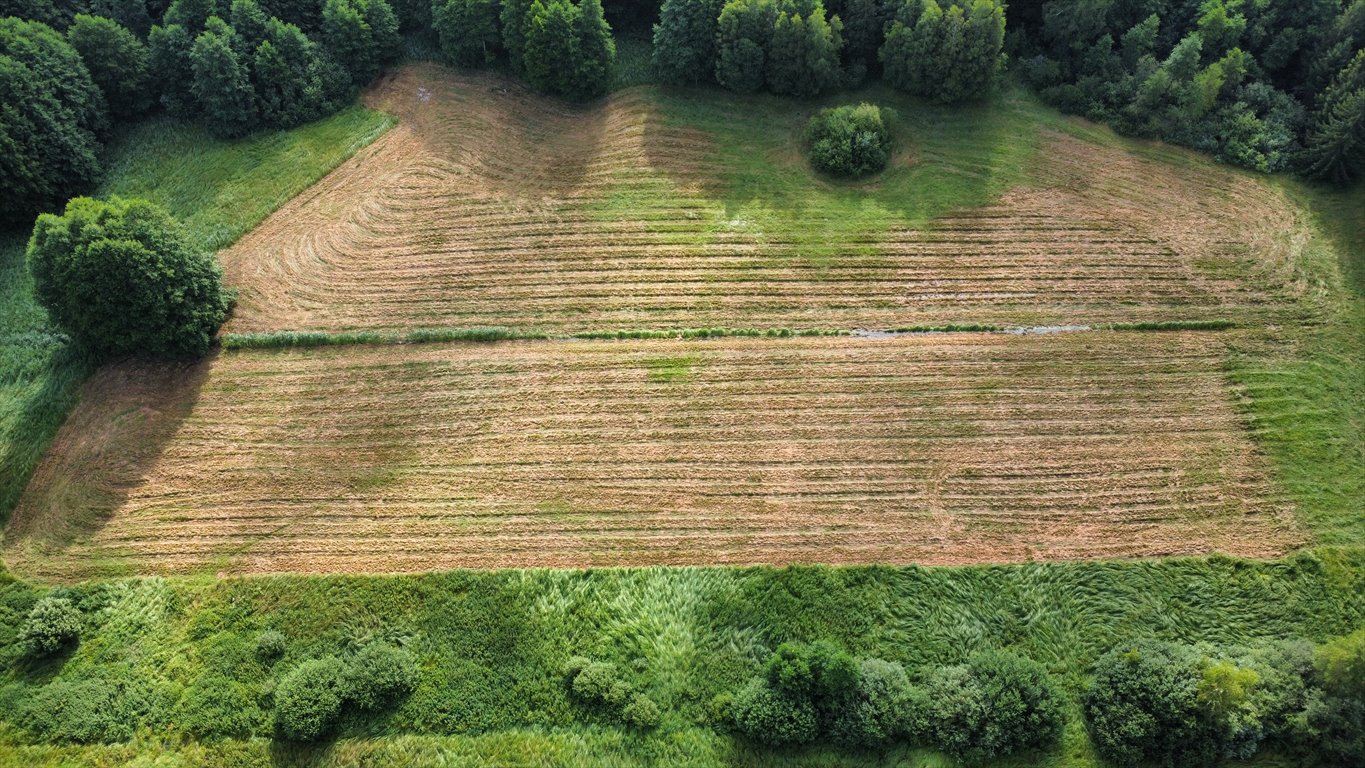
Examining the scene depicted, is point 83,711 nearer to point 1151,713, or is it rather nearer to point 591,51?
point 1151,713

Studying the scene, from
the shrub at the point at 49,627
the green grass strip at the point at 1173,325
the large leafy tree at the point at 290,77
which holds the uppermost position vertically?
the large leafy tree at the point at 290,77

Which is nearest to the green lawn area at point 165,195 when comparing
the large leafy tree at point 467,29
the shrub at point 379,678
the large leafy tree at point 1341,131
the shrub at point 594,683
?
the large leafy tree at point 467,29

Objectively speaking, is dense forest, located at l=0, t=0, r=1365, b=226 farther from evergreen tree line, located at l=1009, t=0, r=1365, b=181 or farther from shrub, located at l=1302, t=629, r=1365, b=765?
shrub, located at l=1302, t=629, r=1365, b=765

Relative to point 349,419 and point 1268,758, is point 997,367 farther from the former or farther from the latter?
point 349,419

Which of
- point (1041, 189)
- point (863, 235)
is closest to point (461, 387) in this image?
point (863, 235)

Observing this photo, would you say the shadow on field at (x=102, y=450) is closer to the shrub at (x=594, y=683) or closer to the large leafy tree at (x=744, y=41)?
the shrub at (x=594, y=683)

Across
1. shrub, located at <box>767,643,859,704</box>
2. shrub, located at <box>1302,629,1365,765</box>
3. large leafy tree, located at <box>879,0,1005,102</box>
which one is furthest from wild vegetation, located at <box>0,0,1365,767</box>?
large leafy tree, located at <box>879,0,1005,102</box>
